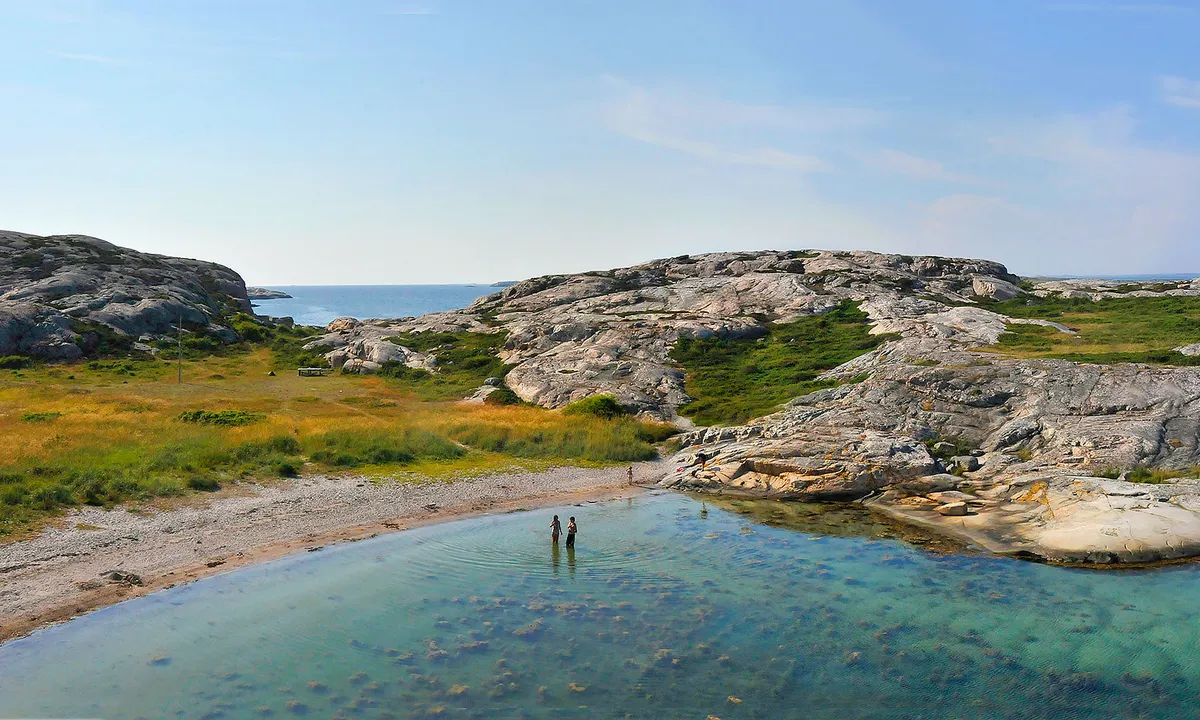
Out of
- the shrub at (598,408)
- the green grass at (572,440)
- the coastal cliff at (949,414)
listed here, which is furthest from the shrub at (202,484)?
the shrub at (598,408)

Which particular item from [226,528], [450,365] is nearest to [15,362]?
[450,365]

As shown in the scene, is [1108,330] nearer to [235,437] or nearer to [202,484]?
[235,437]

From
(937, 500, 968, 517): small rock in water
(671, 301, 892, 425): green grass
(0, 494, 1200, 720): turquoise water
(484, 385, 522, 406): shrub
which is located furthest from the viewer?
(484, 385, 522, 406): shrub

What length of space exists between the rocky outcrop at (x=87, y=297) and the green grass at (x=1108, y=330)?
10506 centimetres

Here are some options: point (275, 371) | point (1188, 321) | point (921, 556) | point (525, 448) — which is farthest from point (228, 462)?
point (1188, 321)

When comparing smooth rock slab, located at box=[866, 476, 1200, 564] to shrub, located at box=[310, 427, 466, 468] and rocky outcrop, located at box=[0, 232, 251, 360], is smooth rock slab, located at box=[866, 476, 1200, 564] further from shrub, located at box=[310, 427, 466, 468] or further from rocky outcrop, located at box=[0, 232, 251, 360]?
rocky outcrop, located at box=[0, 232, 251, 360]

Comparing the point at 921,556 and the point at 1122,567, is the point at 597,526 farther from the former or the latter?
the point at 1122,567

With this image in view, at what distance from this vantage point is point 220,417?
175 feet

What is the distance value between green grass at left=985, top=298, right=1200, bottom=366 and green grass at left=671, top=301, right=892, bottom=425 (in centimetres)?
1382

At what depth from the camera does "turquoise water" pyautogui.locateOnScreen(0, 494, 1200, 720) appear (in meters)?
19.5

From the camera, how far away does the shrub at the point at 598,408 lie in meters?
59.3

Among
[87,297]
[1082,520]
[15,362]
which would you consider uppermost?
[87,297]

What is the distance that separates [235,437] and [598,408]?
26508mm

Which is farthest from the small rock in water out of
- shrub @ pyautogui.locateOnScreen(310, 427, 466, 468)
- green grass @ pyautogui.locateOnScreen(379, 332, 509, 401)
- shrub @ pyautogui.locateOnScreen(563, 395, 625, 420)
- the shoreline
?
green grass @ pyautogui.locateOnScreen(379, 332, 509, 401)
